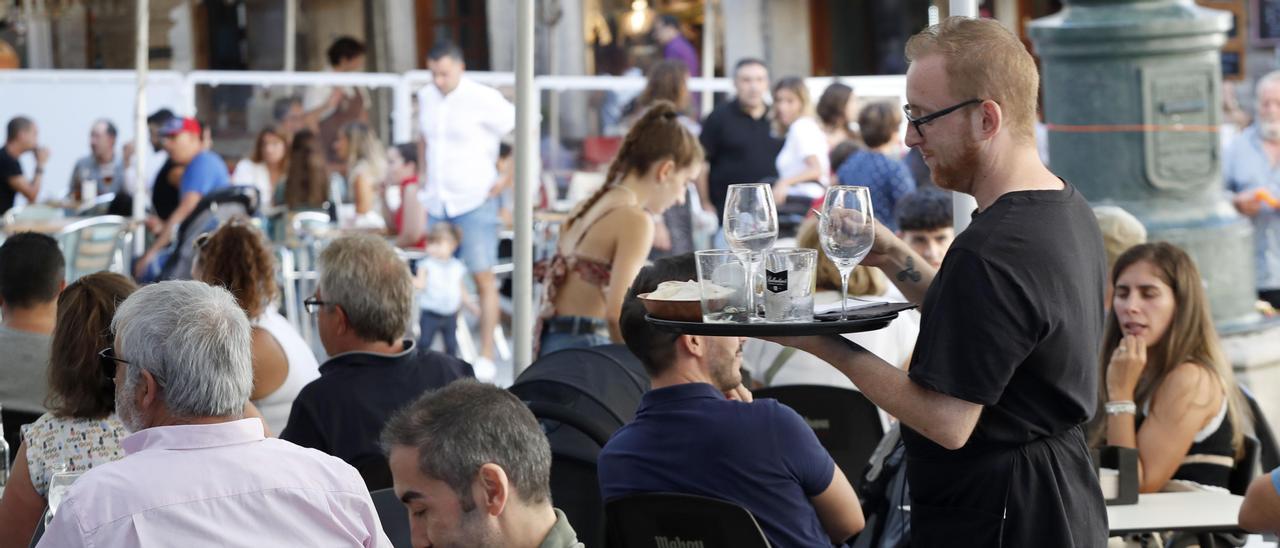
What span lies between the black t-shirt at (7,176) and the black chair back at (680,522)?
864 centimetres

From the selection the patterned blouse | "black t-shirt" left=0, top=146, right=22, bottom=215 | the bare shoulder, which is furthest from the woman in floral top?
"black t-shirt" left=0, top=146, right=22, bottom=215

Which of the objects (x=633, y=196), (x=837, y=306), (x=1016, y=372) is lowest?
(x=1016, y=372)

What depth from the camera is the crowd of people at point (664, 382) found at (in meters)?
2.39

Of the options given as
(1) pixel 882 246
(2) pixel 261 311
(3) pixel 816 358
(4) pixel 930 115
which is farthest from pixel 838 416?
(4) pixel 930 115

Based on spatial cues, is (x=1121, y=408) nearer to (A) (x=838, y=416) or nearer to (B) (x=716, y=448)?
(A) (x=838, y=416)

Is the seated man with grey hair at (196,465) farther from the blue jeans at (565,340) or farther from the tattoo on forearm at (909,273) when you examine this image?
the blue jeans at (565,340)

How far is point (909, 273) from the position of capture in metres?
2.80

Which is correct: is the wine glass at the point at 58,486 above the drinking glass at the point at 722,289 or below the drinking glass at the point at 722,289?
below

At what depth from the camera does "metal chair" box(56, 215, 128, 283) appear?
8.94 meters

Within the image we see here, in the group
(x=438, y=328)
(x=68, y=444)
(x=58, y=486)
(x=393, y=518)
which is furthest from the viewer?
(x=438, y=328)

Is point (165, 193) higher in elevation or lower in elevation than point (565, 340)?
higher

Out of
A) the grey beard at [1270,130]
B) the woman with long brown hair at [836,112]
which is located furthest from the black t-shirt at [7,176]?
the grey beard at [1270,130]

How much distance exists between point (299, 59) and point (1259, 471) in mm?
16066

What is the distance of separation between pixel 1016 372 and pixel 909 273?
38 centimetres
